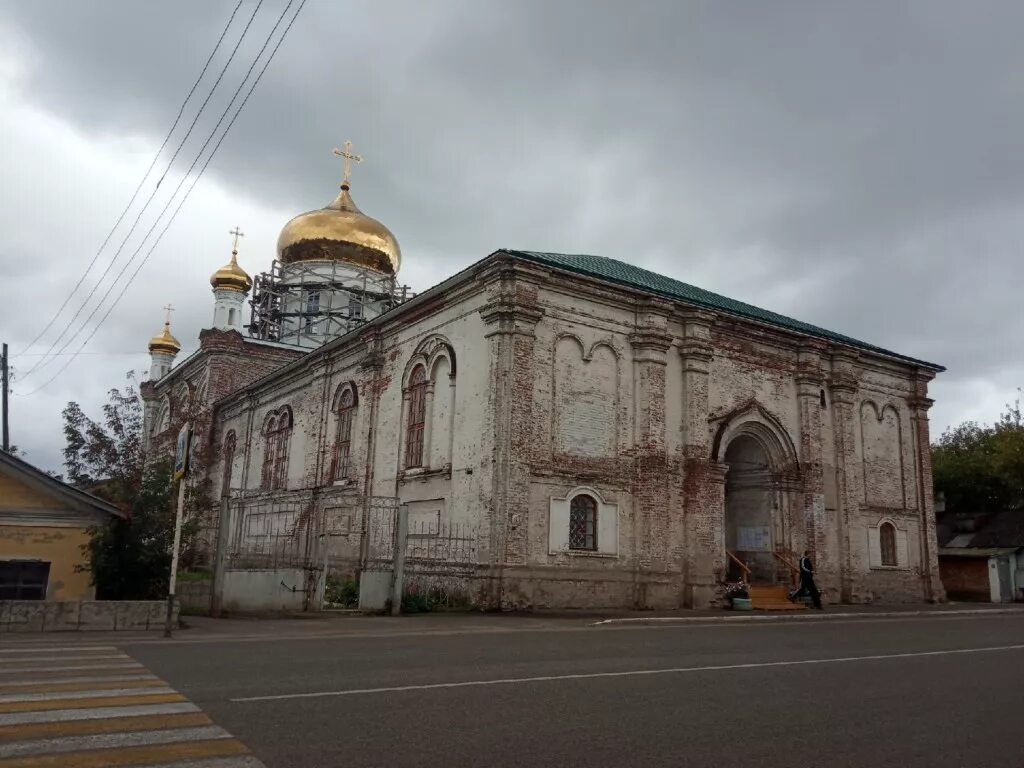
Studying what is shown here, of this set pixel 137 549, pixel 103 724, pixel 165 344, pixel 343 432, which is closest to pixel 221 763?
pixel 103 724

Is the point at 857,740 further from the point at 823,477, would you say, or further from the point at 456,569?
the point at 823,477

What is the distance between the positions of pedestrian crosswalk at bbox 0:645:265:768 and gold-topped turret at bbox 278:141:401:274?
103ft

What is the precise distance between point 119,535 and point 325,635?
15.3 ft

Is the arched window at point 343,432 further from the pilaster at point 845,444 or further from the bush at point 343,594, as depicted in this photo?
the pilaster at point 845,444

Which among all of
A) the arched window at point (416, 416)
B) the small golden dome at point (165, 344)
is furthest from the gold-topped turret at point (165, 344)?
the arched window at point (416, 416)

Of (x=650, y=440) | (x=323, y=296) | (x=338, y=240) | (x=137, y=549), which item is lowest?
(x=137, y=549)

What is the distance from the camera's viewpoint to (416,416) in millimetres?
22609

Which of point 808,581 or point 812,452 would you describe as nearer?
point 808,581

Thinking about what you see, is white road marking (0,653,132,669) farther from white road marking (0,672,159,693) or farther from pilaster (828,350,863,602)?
pilaster (828,350,863,602)

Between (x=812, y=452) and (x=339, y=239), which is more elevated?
(x=339, y=239)

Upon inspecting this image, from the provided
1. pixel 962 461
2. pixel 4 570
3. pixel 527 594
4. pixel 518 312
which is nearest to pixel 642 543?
pixel 527 594

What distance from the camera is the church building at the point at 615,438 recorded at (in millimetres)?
19250

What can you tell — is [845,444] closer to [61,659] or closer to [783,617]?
[783,617]

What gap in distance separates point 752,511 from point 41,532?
1842 cm
